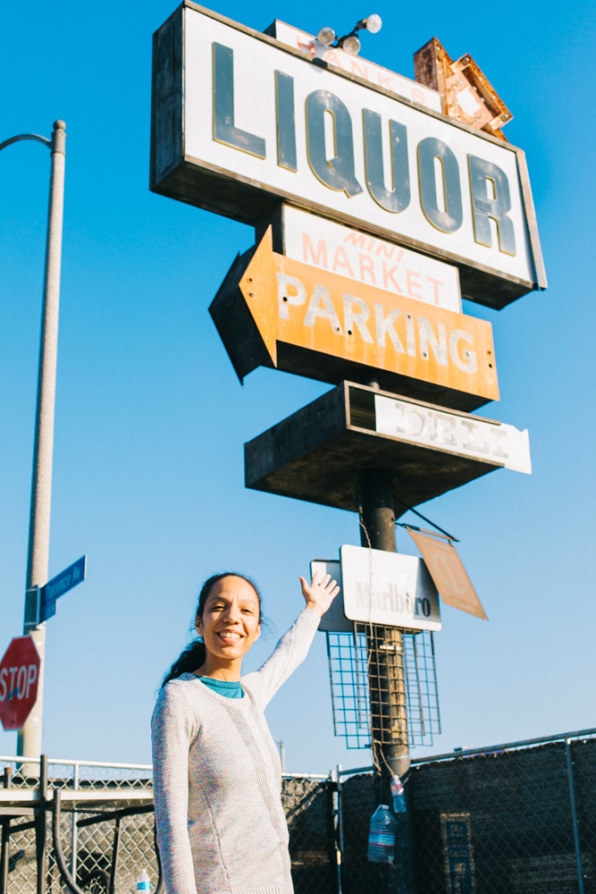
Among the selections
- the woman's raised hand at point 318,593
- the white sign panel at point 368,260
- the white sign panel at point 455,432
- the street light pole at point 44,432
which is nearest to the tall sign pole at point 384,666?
the white sign panel at point 455,432

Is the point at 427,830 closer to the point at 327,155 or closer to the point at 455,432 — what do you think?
the point at 455,432

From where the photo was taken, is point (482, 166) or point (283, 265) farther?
point (482, 166)

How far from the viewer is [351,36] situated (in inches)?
479

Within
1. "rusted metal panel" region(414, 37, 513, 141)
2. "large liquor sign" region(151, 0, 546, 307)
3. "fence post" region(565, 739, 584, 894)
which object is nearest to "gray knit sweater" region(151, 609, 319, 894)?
"fence post" region(565, 739, 584, 894)

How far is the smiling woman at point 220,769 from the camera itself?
2.74 meters

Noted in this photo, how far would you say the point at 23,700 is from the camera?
862 cm

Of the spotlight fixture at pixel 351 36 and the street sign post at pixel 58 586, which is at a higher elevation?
the spotlight fixture at pixel 351 36

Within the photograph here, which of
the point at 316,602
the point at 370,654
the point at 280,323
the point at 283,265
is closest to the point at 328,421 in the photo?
the point at 280,323

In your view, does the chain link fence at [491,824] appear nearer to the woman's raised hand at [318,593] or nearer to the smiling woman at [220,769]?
the woman's raised hand at [318,593]

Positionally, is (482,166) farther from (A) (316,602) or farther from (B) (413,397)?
(A) (316,602)

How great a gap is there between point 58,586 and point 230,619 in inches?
236

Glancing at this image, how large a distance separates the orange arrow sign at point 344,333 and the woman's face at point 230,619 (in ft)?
21.0

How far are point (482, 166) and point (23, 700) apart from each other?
8555 mm

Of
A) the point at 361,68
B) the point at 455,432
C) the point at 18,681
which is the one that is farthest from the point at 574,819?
the point at 361,68
